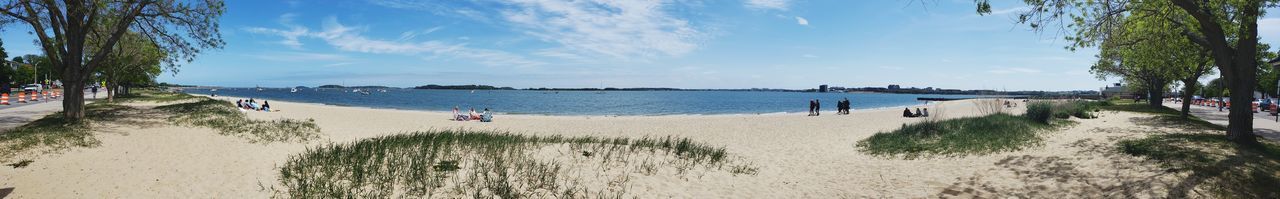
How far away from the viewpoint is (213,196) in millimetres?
8781

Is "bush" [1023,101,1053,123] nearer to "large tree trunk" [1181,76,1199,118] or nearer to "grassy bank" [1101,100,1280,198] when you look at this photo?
"large tree trunk" [1181,76,1199,118]

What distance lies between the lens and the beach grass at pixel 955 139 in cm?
1554

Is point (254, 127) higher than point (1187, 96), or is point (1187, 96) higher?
point (1187, 96)

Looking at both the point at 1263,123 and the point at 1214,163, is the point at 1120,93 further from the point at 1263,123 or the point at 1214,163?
the point at 1214,163

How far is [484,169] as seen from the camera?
9836 mm

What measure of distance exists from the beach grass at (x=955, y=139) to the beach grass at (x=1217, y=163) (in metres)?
2.90

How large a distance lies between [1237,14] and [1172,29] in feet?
4.81

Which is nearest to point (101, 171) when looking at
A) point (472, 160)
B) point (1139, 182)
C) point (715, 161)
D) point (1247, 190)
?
point (472, 160)

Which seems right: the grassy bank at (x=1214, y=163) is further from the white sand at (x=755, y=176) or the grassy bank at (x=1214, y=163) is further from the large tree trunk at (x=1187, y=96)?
the large tree trunk at (x=1187, y=96)

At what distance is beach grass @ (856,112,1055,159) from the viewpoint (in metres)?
15.5

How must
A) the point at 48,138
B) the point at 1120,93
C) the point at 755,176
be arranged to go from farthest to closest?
the point at 1120,93, the point at 48,138, the point at 755,176

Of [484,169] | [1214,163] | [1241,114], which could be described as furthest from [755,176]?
[1241,114]

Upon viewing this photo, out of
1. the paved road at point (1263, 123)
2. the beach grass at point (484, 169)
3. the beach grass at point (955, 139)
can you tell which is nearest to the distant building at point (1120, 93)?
the paved road at point (1263, 123)

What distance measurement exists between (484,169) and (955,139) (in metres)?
14.9
